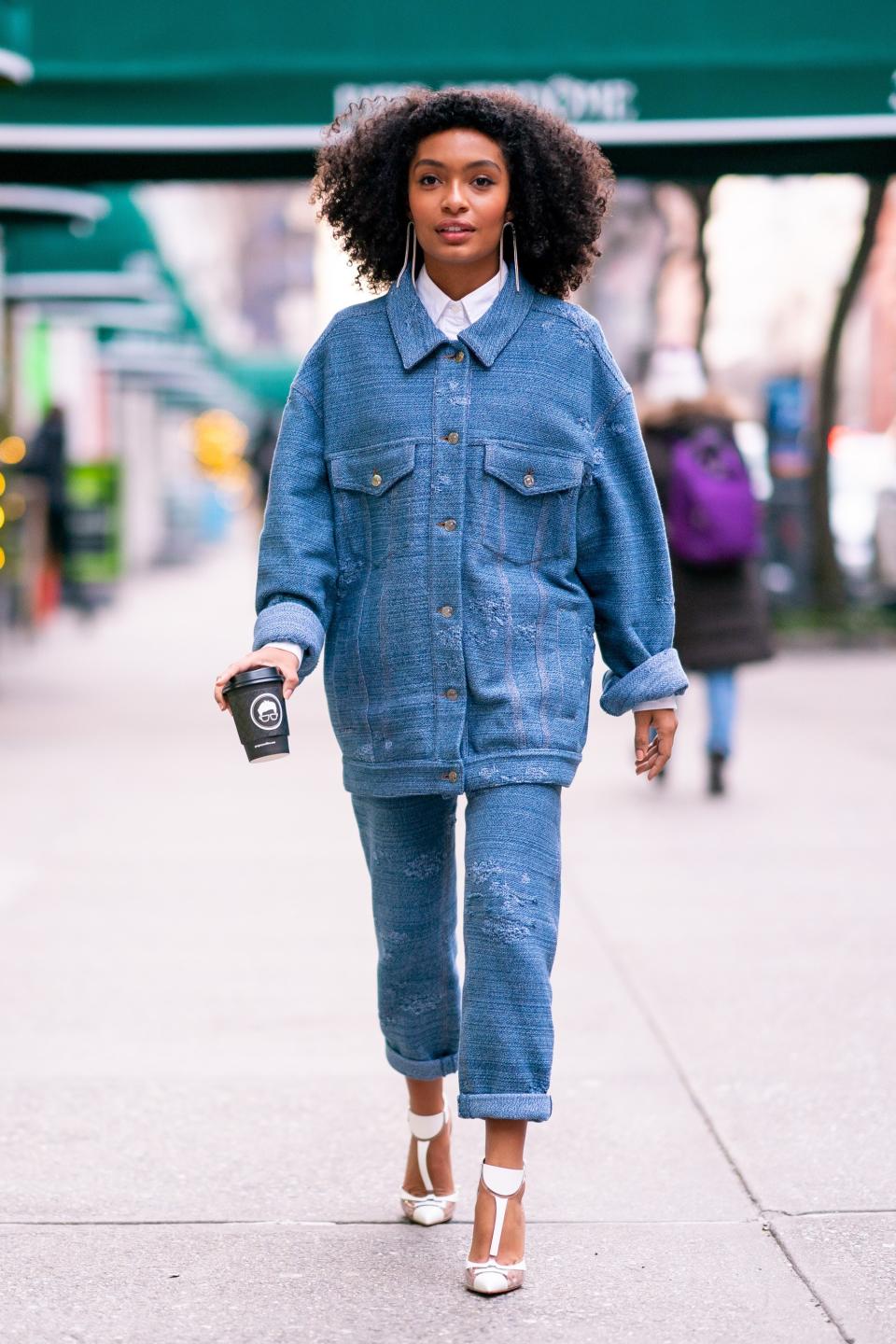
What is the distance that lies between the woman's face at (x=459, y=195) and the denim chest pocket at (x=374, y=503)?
1.08 ft

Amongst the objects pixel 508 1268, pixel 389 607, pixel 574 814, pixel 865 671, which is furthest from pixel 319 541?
pixel 865 671

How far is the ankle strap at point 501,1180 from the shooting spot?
3.26m

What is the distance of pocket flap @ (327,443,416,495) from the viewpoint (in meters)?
3.35

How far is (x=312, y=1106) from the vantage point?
14.2ft

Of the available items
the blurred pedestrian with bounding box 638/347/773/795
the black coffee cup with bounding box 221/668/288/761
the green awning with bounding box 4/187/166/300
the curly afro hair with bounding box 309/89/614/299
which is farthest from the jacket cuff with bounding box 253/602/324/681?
the green awning with bounding box 4/187/166/300

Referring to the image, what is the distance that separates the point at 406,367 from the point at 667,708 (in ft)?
2.24

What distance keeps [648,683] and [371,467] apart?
0.55 m

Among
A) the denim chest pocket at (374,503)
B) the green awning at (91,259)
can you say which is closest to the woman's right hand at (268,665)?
the denim chest pocket at (374,503)

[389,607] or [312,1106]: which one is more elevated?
[389,607]

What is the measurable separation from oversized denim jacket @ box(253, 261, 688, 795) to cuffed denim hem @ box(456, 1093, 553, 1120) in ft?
1.54

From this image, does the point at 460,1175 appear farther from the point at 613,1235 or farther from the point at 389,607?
the point at 389,607

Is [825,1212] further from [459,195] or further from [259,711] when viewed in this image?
[459,195]

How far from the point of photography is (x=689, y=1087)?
4449mm

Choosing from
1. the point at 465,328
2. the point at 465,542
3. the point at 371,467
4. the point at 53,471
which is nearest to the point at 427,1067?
the point at 465,542
